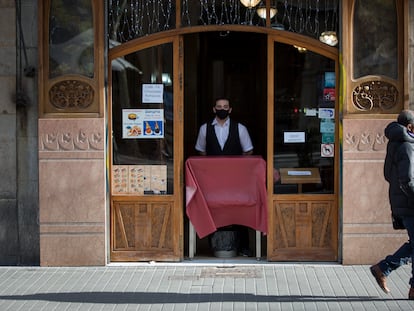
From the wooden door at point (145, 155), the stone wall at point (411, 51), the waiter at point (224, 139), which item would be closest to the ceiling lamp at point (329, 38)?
the stone wall at point (411, 51)

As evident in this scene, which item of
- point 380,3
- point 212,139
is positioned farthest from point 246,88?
point 380,3

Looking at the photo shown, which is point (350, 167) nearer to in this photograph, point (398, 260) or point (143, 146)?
point (398, 260)

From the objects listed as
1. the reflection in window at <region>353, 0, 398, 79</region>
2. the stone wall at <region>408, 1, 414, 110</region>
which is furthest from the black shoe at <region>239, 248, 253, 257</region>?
the stone wall at <region>408, 1, 414, 110</region>

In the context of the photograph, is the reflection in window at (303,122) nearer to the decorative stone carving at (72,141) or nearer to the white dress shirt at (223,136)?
the white dress shirt at (223,136)

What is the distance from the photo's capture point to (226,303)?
7.64 m

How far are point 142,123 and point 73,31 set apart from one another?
1311mm

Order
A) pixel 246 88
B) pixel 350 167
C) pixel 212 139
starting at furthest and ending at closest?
1. pixel 246 88
2. pixel 212 139
3. pixel 350 167

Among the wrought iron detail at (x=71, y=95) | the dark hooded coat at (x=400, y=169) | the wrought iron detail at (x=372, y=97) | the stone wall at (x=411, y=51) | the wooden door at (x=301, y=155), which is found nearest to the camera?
the dark hooded coat at (x=400, y=169)

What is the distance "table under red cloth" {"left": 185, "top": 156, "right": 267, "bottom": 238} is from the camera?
934cm

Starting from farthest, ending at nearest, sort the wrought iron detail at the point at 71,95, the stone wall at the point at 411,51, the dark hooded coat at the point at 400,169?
1. the wrought iron detail at the point at 71,95
2. the stone wall at the point at 411,51
3. the dark hooded coat at the point at 400,169

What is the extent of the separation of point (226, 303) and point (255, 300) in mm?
302

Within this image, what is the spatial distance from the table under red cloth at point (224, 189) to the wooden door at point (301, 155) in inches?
7.4

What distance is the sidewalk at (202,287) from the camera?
7.63m

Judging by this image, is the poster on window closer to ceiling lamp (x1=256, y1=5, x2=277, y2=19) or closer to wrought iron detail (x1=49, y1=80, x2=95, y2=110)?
wrought iron detail (x1=49, y1=80, x2=95, y2=110)
